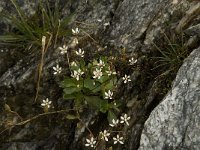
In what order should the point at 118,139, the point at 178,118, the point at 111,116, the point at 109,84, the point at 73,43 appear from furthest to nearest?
1. the point at 73,43
2. the point at 109,84
3. the point at 111,116
4. the point at 118,139
5. the point at 178,118

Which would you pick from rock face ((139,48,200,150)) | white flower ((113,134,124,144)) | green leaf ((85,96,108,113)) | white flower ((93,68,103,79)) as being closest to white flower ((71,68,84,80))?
white flower ((93,68,103,79))

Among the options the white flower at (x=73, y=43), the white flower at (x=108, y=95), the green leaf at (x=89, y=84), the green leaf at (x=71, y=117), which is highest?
the white flower at (x=73, y=43)

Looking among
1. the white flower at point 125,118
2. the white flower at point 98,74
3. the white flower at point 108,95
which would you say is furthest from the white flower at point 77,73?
the white flower at point 125,118

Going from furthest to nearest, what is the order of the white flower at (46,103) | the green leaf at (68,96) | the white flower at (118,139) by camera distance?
the white flower at (46,103)
the green leaf at (68,96)
the white flower at (118,139)

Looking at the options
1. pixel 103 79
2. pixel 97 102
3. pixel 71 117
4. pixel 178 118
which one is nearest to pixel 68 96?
pixel 71 117

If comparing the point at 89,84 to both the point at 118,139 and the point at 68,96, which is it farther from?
the point at 118,139

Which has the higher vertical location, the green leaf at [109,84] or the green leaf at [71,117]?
the green leaf at [109,84]

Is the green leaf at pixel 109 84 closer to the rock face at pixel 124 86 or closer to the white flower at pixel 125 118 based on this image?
the rock face at pixel 124 86
